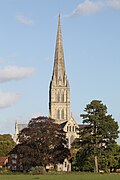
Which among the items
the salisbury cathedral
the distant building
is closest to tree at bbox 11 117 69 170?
the salisbury cathedral

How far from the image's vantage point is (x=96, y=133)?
75.0 metres

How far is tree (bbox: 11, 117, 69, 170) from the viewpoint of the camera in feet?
302

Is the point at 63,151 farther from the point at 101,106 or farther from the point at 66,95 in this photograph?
the point at 66,95

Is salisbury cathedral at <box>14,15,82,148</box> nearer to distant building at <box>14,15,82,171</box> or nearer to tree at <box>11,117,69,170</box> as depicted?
distant building at <box>14,15,82,171</box>

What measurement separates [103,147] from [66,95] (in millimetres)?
116835

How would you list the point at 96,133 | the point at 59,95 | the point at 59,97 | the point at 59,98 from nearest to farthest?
the point at 96,133 → the point at 59,98 → the point at 59,97 → the point at 59,95

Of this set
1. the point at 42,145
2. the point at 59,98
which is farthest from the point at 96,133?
the point at 59,98

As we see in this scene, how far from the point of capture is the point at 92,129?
75.6 metres

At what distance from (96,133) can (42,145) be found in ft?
69.1

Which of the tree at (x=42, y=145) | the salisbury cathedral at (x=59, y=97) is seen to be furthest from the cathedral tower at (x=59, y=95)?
the tree at (x=42, y=145)

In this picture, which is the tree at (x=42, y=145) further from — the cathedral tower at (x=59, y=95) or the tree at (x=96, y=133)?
the cathedral tower at (x=59, y=95)

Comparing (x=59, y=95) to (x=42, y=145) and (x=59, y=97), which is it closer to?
(x=59, y=97)

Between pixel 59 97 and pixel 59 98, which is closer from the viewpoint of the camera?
pixel 59 98

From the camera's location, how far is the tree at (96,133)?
7356 centimetres
